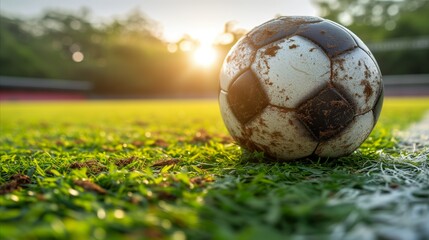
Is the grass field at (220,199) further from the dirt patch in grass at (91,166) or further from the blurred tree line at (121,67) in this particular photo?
the blurred tree line at (121,67)

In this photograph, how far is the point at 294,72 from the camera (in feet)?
7.69

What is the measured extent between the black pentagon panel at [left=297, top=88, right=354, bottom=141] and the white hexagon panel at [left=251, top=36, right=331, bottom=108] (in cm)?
5

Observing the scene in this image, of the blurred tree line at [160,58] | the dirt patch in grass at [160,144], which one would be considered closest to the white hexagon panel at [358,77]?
the dirt patch in grass at [160,144]

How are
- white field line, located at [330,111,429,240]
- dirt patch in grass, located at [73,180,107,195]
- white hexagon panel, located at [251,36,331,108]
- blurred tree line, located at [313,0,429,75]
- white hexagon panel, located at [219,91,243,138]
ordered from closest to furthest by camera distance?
white field line, located at [330,111,429,240], dirt patch in grass, located at [73,180,107,195], white hexagon panel, located at [251,36,331,108], white hexagon panel, located at [219,91,243,138], blurred tree line, located at [313,0,429,75]

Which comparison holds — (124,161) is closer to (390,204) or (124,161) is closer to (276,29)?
(276,29)

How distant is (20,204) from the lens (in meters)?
1.72

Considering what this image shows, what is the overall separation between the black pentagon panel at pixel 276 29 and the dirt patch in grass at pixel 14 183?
1600 millimetres

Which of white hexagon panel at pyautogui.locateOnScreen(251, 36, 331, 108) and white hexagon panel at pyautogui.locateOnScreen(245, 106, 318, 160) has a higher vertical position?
white hexagon panel at pyautogui.locateOnScreen(251, 36, 331, 108)

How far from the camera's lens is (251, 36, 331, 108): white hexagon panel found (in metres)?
2.34

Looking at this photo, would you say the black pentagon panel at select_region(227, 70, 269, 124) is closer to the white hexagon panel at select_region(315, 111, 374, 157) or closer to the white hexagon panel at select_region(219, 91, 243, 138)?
the white hexagon panel at select_region(219, 91, 243, 138)

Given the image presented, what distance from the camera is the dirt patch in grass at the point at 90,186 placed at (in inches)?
72.6

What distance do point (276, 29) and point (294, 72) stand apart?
1.25ft

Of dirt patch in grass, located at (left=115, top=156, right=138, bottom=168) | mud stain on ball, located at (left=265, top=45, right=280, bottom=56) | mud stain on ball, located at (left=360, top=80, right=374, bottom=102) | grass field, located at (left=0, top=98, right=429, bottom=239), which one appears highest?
mud stain on ball, located at (left=265, top=45, right=280, bottom=56)

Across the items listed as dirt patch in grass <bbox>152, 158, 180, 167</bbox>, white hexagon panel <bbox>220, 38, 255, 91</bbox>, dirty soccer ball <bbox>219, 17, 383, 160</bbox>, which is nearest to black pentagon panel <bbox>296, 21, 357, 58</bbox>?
dirty soccer ball <bbox>219, 17, 383, 160</bbox>
